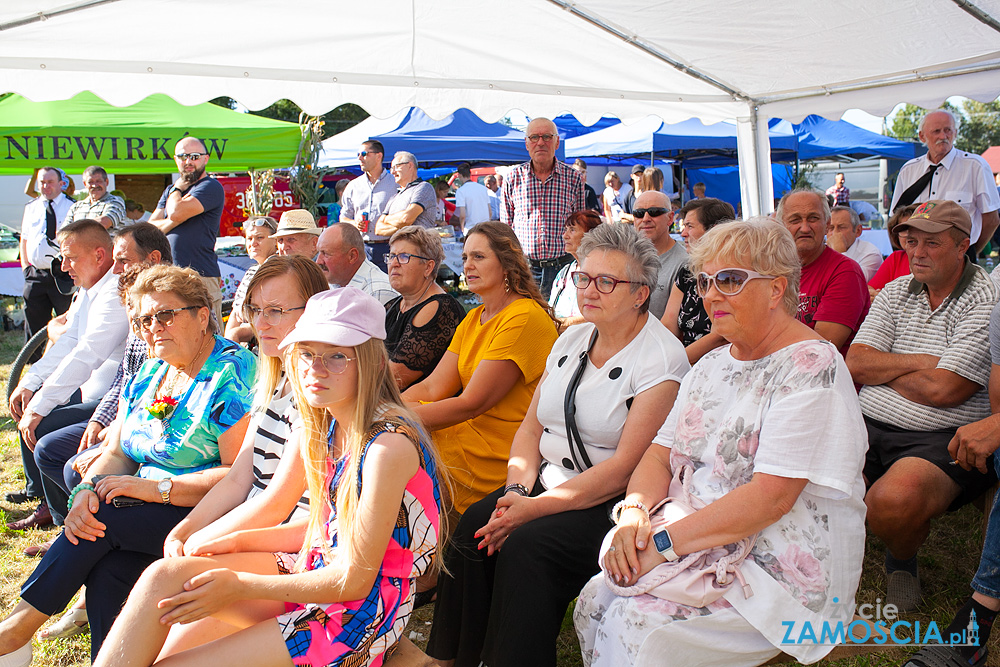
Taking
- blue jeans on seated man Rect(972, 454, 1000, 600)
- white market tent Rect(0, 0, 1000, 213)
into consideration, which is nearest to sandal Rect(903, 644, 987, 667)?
blue jeans on seated man Rect(972, 454, 1000, 600)

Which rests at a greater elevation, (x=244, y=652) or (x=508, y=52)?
(x=508, y=52)

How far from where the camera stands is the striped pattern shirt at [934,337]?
2.73 metres

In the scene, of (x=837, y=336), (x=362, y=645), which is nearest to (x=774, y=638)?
(x=362, y=645)

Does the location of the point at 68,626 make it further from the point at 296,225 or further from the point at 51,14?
the point at 51,14

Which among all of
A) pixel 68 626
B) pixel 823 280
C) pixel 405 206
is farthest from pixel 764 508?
pixel 405 206

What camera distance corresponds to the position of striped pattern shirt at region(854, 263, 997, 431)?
2729 mm

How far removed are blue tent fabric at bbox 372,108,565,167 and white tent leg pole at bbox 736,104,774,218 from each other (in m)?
7.17

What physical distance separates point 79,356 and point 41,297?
4170 millimetres

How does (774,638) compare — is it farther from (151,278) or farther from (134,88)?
(134,88)

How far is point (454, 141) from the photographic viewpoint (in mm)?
12438

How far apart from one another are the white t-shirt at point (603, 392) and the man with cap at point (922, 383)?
949 millimetres

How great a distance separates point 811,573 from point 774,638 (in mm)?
195

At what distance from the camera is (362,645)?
1.82m

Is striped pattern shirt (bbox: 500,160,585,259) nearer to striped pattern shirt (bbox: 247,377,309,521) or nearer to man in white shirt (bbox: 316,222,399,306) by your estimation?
man in white shirt (bbox: 316,222,399,306)
